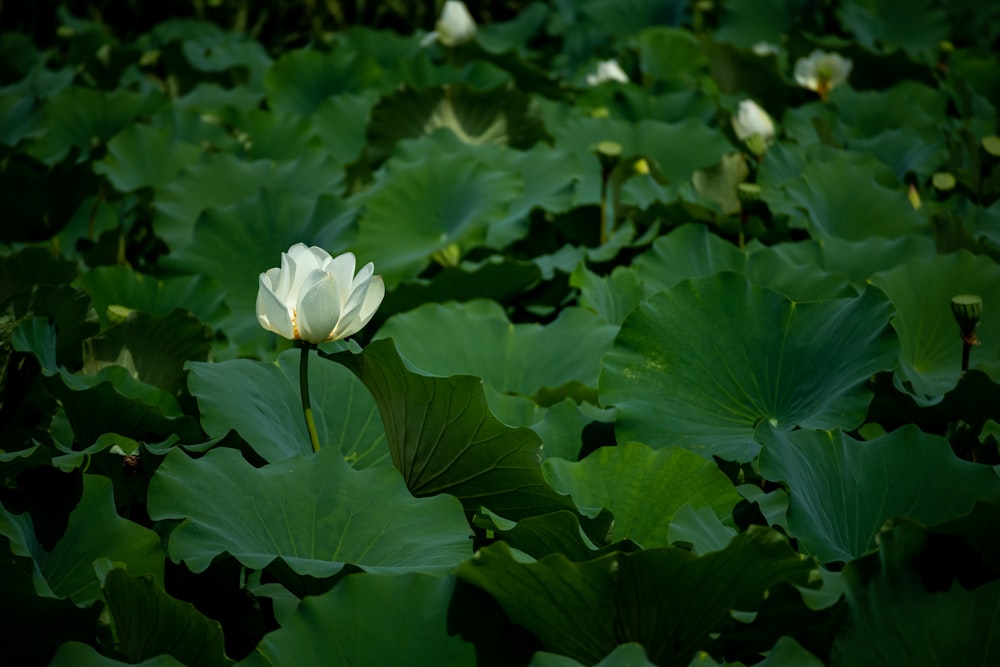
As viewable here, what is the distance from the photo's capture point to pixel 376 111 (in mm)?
2992

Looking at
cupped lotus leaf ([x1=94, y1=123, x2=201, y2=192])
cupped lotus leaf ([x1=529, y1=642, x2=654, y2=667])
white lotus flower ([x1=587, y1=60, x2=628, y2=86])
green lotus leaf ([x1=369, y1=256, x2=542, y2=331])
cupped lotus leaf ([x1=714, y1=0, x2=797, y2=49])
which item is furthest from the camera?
cupped lotus leaf ([x1=714, y1=0, x2=797, y2=49])

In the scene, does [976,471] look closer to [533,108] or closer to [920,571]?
[920,571]

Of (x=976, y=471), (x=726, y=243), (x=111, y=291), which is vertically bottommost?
(x=111, y=291)

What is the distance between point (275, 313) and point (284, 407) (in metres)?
0.27

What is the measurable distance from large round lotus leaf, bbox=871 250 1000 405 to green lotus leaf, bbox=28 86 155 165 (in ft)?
7.89

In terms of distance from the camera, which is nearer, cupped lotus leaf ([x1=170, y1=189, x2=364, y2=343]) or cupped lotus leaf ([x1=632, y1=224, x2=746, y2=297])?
cupped lotus leaf ([x1=632, y1=224, x2=746, y2=297])

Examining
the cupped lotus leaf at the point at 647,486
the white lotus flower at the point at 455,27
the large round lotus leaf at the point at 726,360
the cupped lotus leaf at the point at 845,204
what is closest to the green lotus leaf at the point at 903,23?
the white lotus flower at the point at 455,27

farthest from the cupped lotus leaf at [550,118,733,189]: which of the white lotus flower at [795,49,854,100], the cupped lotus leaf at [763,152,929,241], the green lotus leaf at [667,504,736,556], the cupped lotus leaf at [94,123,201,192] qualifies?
the green lotus leaf at [667,504,736,556]

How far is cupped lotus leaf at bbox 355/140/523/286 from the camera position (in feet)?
8.10

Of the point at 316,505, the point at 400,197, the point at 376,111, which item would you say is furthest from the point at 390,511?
the point at 376,111

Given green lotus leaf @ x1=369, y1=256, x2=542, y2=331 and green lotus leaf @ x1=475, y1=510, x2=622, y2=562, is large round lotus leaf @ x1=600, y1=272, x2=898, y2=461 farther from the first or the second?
green lotus leaf @ x1=369, y1=256, x2=542, y2=331

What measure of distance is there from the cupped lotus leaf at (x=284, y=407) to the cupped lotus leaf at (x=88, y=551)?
0.23 metres

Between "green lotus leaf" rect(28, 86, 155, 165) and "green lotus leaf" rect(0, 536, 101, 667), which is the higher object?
"green lotus leaf" rect(0, 536, 101, 667)

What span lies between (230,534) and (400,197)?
4.48ft
